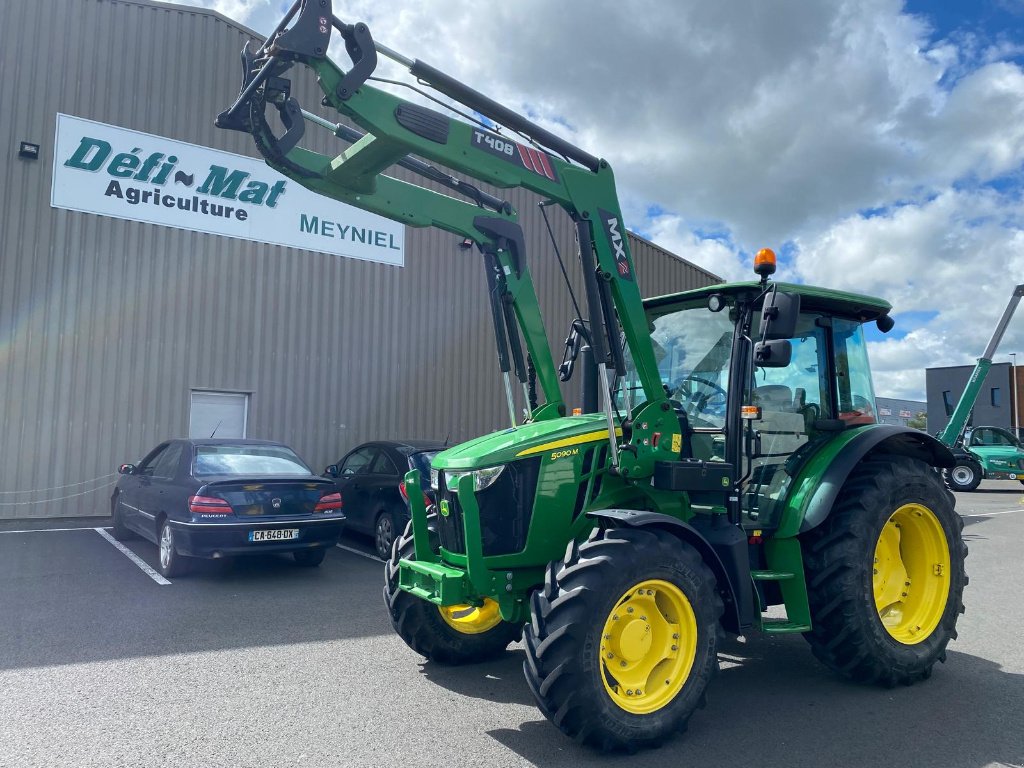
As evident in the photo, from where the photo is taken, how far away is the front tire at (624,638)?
3.66m

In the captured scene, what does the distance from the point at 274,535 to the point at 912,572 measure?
586 cm

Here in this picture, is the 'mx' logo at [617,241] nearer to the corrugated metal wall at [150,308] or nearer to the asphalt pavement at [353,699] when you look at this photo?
the asphalt pavement at [353,699]

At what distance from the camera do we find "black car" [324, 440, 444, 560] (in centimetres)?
952

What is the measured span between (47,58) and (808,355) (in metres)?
12.9

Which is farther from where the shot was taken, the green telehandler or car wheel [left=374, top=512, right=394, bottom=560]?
the green telehandler

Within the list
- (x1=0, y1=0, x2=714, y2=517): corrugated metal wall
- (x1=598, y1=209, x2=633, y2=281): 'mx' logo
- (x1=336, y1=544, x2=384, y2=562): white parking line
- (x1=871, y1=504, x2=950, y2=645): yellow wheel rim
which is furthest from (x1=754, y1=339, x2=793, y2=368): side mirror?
(x1=0, y1=0, x2=714, y2=517): corrugated metal wall

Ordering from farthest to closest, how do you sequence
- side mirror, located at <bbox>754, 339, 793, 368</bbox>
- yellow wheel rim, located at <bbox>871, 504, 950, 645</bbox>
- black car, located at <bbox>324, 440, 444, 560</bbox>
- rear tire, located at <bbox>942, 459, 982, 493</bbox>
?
rear tire, located at <bbox>942, 459, 982, 493</bbox> → black car, located at <bbox>324, 440, 444, 560</bbox> → yellow wheel rim, located at <bbox>871, 504, 950, 645</bbox> → side mirror, located at <bbox>754, 339, 793, 368</bbox>

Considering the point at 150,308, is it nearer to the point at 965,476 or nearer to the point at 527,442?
the point at 527,442

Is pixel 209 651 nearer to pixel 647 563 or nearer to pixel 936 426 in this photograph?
pixel 647 563

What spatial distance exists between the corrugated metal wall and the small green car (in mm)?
15581

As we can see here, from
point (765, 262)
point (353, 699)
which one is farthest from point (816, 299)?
point (353, 699)

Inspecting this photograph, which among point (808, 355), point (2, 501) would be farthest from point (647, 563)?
point (2, 501)

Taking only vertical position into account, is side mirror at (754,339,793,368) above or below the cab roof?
below

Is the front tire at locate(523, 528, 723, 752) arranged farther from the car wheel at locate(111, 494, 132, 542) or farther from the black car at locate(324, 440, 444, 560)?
the car wheel at locate(111, 494, 132, 542)
